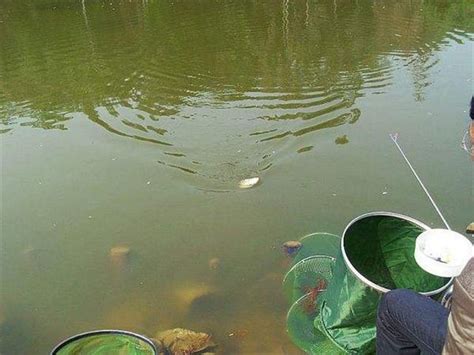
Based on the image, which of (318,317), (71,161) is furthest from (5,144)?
(318,317)

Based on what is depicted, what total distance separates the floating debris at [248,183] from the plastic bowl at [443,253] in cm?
284

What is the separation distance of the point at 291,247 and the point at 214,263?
0.63 meters

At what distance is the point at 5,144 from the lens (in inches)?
233

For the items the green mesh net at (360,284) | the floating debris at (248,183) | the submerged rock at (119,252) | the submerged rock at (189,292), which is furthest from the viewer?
the floating debris at (248,183)

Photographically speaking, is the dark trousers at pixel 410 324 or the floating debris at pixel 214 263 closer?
the dark trousers at pixel 410 324

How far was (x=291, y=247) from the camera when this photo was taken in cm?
398

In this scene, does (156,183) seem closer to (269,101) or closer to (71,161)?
(71,161)

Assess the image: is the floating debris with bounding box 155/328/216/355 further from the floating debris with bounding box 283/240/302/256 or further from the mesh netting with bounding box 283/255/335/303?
the floating debris with bounding box 283/240/302/256

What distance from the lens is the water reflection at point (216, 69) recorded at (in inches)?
236

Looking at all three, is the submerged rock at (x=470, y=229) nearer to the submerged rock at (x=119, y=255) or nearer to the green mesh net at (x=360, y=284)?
the green mesh net at (x=360, y=284)

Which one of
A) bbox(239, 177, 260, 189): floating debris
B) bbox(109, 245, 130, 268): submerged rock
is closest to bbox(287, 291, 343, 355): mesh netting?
bbox(109, 245, 130, 268): submerged rock

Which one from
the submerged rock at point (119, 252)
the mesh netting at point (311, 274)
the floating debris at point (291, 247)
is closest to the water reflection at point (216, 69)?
the floating debris at point (291, 247)

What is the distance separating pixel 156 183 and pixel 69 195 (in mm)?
845

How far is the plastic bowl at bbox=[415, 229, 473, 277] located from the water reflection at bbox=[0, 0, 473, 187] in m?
3.07
